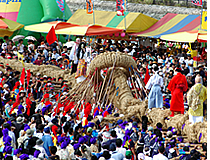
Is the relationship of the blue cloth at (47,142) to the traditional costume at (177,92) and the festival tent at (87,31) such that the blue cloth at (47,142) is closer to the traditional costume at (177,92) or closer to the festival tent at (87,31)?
the traditional costume at (177,92)

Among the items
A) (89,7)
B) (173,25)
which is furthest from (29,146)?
(173,25)

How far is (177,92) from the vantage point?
7.98 metres

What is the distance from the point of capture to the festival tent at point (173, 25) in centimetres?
1404

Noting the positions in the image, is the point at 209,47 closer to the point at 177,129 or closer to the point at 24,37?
the point at 177,129

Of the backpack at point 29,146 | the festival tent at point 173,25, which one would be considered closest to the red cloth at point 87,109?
the backpack at point 29,146

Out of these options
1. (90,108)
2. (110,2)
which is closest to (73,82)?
(90,108)

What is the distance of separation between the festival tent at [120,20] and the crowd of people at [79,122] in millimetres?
2259

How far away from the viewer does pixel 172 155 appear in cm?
539

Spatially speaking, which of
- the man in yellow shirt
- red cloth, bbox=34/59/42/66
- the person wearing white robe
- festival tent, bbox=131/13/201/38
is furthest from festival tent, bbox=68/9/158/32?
the man in yellow shirt

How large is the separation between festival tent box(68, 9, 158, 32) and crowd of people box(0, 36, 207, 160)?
7.41ft

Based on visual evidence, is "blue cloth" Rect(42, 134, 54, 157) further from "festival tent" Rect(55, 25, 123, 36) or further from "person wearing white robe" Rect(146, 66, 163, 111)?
"festival tent" Rect(55, 25, 123, 36)

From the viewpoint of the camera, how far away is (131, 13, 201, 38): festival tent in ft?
46.1

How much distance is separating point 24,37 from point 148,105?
9.38 metres

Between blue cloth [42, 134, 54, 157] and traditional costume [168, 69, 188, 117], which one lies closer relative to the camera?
blue cloth [42, 134, 54, 157]
